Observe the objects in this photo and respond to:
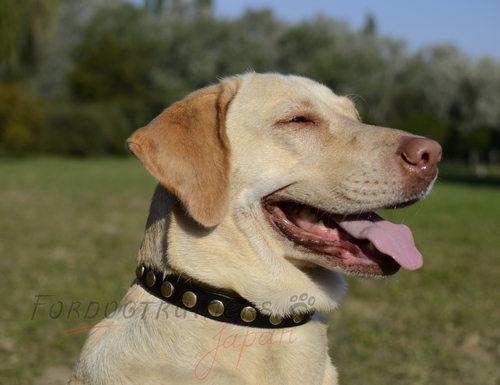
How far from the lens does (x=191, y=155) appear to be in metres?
2.55

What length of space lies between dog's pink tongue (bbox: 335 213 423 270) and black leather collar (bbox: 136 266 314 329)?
48cm

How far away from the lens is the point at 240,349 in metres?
2.45

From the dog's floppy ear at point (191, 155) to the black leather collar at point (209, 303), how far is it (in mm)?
279

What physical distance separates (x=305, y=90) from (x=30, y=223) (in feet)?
31.1

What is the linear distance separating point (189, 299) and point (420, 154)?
1.10 metres

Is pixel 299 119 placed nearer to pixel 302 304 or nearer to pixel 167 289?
pixel 302 304

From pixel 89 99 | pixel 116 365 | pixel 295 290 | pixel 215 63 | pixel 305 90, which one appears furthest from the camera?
pixel 215 63

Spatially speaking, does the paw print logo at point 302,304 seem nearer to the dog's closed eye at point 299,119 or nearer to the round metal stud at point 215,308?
the round metal stud at point 215,308

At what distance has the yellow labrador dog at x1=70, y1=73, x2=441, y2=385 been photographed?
96.7 inches

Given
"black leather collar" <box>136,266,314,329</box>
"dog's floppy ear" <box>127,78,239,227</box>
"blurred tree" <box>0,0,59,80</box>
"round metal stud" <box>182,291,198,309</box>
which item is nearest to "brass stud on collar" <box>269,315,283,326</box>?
"black leather collar" <box>136,266,314,329</box>

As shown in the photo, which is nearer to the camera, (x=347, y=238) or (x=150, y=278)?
(x=150, y=278)

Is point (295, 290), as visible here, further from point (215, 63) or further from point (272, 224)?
point (215, 63)

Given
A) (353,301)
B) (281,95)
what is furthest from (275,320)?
(353,301)

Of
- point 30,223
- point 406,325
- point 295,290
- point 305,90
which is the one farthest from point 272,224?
point 30,223
